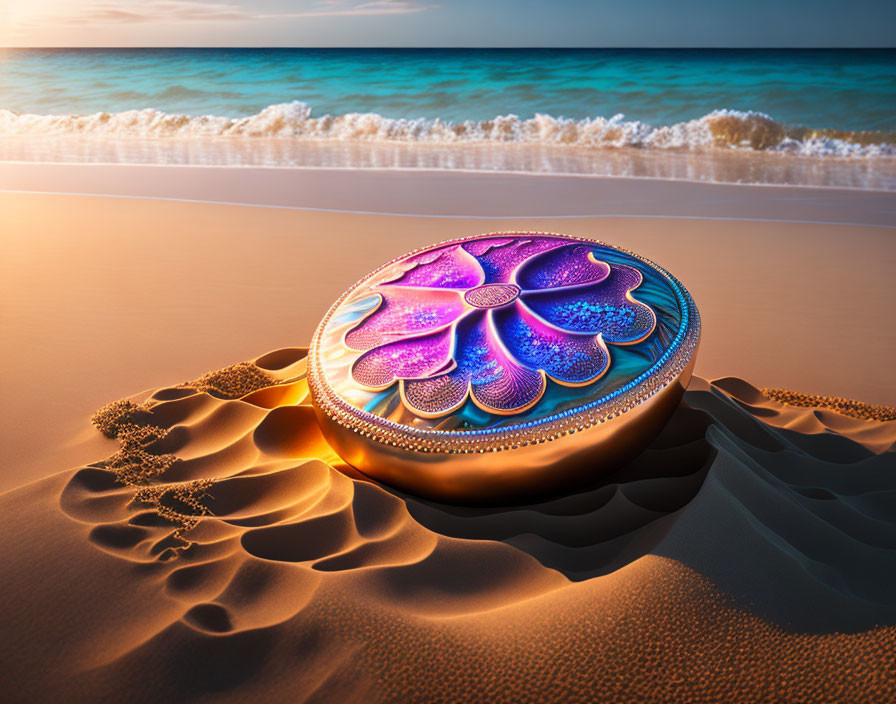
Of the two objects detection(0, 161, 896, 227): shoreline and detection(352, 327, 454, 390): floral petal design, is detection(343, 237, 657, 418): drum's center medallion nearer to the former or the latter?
detection(352, 327, 454, 390): floral petal design

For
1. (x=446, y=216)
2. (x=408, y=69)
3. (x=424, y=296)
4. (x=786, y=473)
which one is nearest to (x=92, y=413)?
(x=424, y=296)

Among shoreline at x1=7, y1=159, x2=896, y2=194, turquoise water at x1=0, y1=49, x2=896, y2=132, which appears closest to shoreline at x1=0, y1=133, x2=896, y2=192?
shoreline at x1=7, y1=159, x2=896, y2=194

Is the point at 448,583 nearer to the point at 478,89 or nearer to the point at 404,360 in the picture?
the point at 404,360

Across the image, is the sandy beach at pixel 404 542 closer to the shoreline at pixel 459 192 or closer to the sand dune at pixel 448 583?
the sand dune at pixel 448 583

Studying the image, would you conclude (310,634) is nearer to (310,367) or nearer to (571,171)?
(310,367)

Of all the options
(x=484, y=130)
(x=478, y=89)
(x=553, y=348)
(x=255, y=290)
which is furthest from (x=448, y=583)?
(x=478, y=89)
